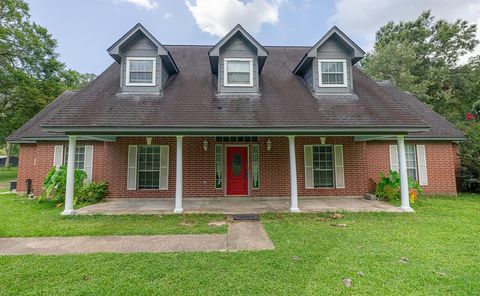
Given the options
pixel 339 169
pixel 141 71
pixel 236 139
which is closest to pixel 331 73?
pixel 339 169

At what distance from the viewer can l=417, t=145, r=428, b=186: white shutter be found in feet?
35.8

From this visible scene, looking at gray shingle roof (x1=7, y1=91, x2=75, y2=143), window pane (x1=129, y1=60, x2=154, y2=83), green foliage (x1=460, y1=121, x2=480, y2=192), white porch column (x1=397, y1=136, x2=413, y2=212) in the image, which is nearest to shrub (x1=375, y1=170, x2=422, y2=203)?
white porch column (x1=397, y1=136, x2=413, y2=212)

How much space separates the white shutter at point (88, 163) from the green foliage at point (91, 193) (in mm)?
1133

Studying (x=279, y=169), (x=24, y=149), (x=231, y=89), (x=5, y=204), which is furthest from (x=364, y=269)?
(x=24, y=149)

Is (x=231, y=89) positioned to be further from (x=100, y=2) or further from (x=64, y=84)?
(x=64, y=84)

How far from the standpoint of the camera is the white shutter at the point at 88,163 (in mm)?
10531

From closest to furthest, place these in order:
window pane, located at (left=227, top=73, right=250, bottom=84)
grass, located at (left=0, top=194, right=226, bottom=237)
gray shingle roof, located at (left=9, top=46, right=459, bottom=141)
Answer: grass, located at (left=0, top=194, right=226, bottom=237) → gray shingle roof, located at (left=9, top=46, right=459, bottom=141) → window pane, located at (left=227, top=73, right=250, bottom=84)

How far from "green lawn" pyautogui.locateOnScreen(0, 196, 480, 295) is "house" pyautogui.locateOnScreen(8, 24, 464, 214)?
3.01 meters

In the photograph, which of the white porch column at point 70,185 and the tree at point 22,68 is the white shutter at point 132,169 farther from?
the tree at point 22,68

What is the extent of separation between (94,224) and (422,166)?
13673mm

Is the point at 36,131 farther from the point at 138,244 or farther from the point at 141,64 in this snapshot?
the point at 138,244

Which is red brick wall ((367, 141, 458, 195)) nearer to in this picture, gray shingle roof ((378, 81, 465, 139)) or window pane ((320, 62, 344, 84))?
gray shingle roof ((378, 81, 465, 139))

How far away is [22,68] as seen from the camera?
849 inches

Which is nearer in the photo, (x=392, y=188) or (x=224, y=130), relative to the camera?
(x=224, y=130)
